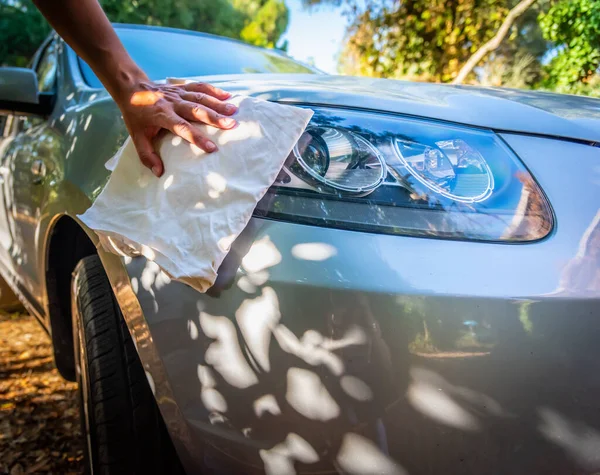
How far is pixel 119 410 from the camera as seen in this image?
4.35 feet

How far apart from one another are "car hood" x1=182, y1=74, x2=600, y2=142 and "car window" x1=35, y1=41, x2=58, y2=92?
5.07 feet

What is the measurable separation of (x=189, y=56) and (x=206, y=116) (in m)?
1.54

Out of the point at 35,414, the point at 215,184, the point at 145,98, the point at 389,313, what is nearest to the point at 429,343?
the point at 389,313

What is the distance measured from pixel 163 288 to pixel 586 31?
32.5 feet

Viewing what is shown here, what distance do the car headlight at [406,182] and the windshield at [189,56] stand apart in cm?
129

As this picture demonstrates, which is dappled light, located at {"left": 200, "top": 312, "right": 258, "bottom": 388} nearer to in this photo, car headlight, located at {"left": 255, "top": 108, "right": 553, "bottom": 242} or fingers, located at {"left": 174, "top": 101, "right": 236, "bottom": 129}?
car headlight, located at {"left": 255, "top": 108, "right": 553, "bottom": 242}

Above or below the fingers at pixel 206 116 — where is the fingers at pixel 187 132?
below

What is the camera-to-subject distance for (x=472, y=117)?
1221mm

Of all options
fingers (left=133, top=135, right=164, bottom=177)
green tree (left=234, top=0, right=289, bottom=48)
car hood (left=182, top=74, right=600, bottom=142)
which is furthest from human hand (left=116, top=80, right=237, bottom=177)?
green tree (left=234, top=0, right=289, bottom=48)

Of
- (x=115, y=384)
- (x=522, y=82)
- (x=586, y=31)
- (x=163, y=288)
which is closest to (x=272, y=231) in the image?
(x=163, y=288)

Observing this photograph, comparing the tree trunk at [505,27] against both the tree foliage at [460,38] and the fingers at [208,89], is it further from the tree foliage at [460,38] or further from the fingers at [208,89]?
the fingers at [208,89]

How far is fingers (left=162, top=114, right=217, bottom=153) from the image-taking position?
1.16m

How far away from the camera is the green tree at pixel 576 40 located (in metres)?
8.82

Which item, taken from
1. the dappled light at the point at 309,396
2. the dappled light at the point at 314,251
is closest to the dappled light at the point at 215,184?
the dappled light at the point at 314,251
